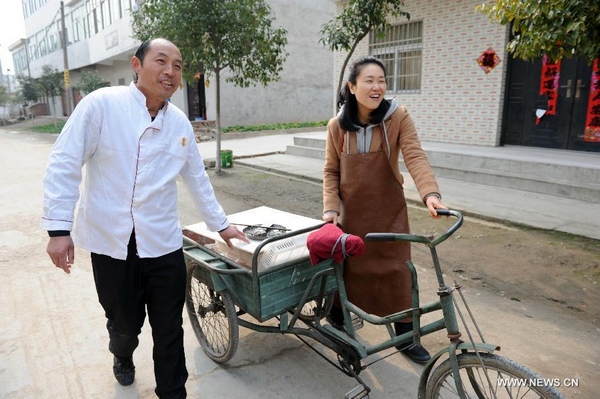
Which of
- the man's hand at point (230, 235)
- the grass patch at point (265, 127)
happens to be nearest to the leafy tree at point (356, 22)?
the man's hand at point (230, 235)

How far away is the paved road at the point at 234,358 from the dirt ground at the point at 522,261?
29 cm

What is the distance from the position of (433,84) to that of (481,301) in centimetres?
748

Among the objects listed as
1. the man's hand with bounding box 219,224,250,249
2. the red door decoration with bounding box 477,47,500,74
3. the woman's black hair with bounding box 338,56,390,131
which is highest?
the red door decoration with bounding box 477,47,500,74

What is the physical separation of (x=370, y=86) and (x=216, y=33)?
7254 mm

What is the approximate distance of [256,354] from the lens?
2.96m

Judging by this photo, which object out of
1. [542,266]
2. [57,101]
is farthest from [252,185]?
[57,101]

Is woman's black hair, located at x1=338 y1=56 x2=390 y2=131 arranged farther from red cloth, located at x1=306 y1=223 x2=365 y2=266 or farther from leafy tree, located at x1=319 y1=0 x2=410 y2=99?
leafy tree, located at x1=319 y1=0 x2=410 y2=99

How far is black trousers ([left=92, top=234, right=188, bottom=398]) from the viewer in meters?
2.21

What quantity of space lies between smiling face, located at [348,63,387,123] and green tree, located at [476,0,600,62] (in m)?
1.43

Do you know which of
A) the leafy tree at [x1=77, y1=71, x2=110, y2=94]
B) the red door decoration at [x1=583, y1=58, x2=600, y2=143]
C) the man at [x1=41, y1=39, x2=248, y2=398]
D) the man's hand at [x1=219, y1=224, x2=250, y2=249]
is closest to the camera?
the man at [x1=41, y1=39, x2=248, y2=398]

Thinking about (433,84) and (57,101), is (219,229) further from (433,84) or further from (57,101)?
(57,101)

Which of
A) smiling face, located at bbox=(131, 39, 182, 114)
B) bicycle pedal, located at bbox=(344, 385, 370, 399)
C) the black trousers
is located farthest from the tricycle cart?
smiling face, located at bbox=(131, 39, 182, 114)

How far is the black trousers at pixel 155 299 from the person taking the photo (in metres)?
2.21

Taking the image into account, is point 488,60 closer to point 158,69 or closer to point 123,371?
point 158,69
